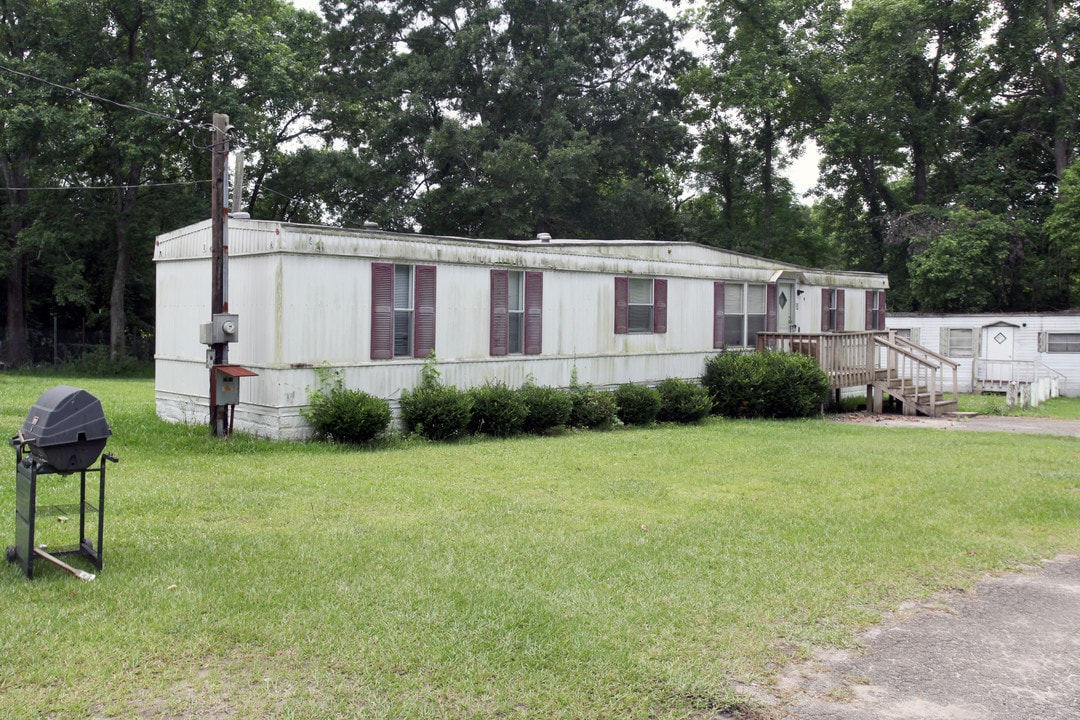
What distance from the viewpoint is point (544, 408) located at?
13672 mm

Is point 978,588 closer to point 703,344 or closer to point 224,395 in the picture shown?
point 224,395

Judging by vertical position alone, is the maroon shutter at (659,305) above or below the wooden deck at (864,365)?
above

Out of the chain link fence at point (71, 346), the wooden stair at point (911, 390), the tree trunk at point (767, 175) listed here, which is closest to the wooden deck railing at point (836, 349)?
the wooden stair at point (911, 390)

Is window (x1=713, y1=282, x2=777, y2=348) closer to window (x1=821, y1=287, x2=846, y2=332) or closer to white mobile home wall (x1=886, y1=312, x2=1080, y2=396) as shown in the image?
window (x1=821, y1=287, x2=846, y2=332)

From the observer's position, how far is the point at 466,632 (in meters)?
4.74

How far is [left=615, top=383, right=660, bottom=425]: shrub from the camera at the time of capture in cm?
1521

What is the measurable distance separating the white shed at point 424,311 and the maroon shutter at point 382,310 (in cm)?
2

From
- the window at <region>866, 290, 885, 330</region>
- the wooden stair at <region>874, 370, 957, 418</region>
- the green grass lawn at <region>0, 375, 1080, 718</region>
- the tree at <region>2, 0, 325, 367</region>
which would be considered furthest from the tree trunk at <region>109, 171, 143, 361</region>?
the wooden stair at <region>874, 370, 957, 418</region>

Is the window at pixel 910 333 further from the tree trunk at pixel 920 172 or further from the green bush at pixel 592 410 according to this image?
the green bush at pixel 592 410

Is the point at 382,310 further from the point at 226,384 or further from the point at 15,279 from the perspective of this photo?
the point at 15,279

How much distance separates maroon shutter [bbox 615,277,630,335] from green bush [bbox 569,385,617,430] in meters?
1.70

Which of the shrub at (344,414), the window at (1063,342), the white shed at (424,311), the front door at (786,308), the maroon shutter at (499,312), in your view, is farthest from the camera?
the window at (1063,342)

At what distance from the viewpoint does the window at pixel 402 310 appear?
12.5 metres

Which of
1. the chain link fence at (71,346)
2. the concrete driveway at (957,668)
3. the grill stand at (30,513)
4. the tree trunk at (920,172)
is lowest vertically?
the concrete driveway at (957,668)
